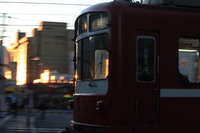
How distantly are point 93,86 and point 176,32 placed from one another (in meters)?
1.95

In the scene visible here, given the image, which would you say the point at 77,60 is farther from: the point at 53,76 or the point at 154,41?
the point at 53,76

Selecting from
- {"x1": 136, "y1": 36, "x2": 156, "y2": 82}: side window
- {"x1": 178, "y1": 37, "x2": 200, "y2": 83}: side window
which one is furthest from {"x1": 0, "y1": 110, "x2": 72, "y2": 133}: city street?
{"x1": 178, "y1": 37, "x2": 200, "y2": 83}: side window

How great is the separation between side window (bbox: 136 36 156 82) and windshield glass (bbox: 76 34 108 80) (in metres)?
0.64

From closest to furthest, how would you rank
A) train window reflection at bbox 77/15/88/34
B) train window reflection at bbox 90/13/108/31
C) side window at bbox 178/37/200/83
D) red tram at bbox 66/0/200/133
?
red tram at bbox 66/0/200/133, side window at bbox 178/37/200/83, train window reflection at bbox 90/13/108/31, train window reflection at bbox 77/15/88/34

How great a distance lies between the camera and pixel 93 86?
736 cm

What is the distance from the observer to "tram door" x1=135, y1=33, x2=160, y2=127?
687 centimetres

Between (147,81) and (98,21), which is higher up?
(98,21)

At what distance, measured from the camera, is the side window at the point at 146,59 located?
6.95 m

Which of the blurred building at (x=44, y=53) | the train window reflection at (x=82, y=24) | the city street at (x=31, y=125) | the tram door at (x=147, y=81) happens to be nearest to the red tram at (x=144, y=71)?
the tram door at (x=147, y=81)

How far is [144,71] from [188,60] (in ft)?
2.99

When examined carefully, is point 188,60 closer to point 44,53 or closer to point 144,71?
point 144,71

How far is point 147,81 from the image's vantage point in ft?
22.7

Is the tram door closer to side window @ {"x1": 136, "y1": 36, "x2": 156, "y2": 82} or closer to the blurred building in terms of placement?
side window @ {"x1": 136, "y1": 36, "x2": 156, "y2": 82}

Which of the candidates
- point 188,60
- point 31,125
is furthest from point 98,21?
point 31,125
